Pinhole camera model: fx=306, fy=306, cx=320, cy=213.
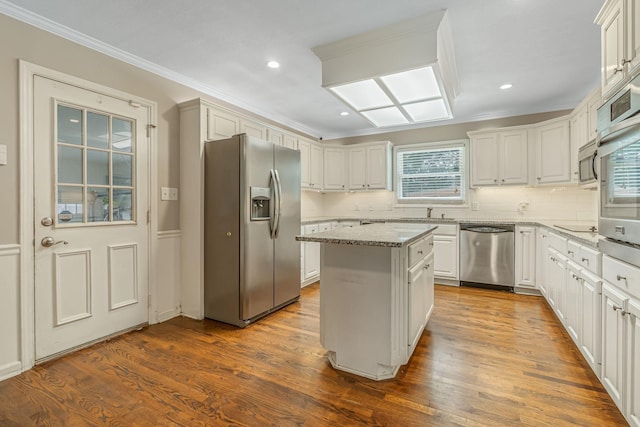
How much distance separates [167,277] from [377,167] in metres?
3.55

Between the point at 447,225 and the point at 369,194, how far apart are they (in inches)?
61.1

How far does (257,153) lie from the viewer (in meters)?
3.06

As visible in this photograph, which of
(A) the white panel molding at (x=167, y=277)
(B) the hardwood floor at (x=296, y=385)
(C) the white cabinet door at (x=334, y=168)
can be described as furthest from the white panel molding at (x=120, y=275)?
(C) the white cabinet door at (x=334, y=168)

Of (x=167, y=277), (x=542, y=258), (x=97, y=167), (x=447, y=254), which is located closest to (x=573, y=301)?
(x=542, y=258)

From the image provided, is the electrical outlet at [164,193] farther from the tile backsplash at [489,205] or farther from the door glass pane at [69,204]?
the tile backsplash at [489,205]

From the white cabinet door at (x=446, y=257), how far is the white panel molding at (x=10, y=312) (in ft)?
14.7

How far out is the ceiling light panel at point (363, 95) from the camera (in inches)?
103

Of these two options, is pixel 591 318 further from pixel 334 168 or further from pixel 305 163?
pixel 334 168

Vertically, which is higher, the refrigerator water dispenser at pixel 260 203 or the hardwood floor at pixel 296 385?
the refrigerator water dispenser at pixel 260 203

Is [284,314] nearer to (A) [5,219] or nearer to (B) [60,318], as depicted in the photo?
(B) [60,318]

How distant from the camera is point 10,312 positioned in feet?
6.89

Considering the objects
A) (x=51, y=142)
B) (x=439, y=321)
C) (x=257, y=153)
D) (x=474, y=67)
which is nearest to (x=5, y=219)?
(x=51, y=142)

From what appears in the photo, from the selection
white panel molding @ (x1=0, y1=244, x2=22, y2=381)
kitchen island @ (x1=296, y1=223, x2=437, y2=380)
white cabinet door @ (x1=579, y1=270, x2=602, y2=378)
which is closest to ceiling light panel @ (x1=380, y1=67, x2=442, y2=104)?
kitchen island @ (x1=296, y1=223, x2=437, y2=380)

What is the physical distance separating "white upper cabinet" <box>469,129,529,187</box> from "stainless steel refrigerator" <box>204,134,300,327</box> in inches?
115
